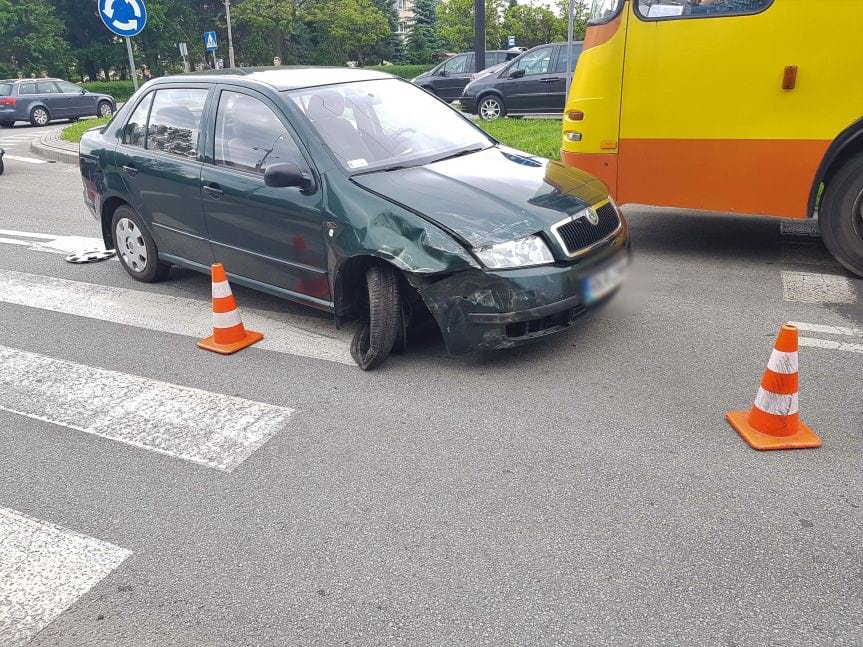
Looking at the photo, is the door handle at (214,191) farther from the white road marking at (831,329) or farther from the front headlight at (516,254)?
the white road marking at (831,329)

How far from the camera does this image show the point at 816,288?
559cm

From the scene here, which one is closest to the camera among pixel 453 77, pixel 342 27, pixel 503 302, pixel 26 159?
pixel 503 302

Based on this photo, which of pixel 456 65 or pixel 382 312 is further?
pixel 456 65

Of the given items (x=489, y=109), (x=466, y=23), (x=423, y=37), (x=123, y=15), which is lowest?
(x=489, y=109)

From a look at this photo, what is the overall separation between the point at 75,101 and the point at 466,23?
1184 inches

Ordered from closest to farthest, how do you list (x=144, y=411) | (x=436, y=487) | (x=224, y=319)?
1. (x=436, y=487)
2. (x=144, y=411)
3. (x=224, y=319)

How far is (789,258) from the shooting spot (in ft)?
20.8

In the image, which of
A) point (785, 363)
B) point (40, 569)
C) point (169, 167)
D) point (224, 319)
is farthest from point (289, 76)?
point (785, 363)

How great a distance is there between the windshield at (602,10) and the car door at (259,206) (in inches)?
122

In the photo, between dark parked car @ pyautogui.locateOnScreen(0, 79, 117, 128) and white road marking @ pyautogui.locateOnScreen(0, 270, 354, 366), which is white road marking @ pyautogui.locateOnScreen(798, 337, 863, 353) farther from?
dark parked car @ pyautogui.locateOnScreen(0, 79, 117, 128)

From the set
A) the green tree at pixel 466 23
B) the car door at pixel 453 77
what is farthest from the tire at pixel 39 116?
the green tree at pixel 466 23

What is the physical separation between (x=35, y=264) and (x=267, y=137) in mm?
3669

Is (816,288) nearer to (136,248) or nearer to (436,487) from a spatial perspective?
(436,487)

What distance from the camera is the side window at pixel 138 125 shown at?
6.05 metres
